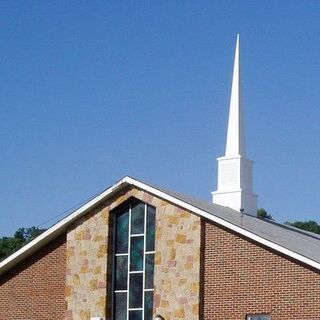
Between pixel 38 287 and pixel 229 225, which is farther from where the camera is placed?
pixel 38 287

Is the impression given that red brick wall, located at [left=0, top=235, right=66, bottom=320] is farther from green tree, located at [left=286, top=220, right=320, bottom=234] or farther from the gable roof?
green tree, located at [left=286, top=220, right=320, bottom=234]

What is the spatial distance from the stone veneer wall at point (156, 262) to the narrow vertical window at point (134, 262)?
0.29 m

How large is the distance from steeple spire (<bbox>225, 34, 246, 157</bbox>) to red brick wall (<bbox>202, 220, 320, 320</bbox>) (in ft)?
22.3

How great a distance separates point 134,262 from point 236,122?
7834 mm

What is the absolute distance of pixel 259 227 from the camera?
31.8 metres

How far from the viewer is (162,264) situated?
102ft

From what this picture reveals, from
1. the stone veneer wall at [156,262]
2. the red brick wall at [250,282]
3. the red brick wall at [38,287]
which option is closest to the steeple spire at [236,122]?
the stone veneer wall at [156,262]

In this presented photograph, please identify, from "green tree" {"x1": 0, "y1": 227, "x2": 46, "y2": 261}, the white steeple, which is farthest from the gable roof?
"green tree" {"x1": 0, "y1": 227, "x2": 46, "y2": 261}

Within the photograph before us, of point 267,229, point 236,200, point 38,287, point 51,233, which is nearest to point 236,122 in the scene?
point 236,200

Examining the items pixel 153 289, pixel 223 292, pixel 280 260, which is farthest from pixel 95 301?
pixel 280 260

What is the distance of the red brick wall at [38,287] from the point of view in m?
33.0

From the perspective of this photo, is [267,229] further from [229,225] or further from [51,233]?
[51,233]

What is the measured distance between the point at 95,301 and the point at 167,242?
2981mm

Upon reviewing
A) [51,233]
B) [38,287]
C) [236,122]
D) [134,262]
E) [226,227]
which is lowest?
[38,287]
